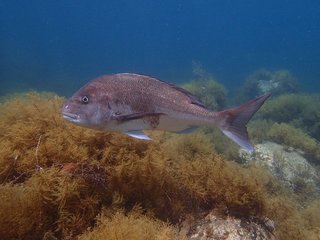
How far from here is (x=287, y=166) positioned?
32.3ft

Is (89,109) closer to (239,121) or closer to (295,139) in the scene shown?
(239,121)

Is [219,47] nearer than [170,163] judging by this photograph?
No

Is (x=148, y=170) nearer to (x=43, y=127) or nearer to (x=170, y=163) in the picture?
(x=170, y=163)

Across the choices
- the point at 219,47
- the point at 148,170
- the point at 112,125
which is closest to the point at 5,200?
the point at 112,125

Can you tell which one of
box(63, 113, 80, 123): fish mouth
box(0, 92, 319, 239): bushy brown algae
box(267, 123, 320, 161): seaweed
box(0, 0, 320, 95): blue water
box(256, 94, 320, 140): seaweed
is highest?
box(0, 0, 320, 95): blue water

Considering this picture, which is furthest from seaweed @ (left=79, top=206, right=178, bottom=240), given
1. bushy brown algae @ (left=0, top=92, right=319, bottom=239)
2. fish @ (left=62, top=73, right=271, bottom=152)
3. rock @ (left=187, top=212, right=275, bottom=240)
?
fish @ (left=62, top=73, right=271, bottom=152)

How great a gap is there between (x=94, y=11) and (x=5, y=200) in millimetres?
164167

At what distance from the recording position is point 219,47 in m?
132

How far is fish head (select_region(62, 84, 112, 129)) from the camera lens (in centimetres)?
371

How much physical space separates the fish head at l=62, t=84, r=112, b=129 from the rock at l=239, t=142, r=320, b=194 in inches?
252

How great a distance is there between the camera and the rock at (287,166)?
9367 millimetres

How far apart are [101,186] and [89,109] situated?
3.35 ft

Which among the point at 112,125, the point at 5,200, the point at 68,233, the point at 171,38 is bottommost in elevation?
the point at 68,233

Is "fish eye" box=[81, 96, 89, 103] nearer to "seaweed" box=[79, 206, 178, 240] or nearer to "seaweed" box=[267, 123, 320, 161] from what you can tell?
"seaweed" box=[79, 206, 178, 240]
